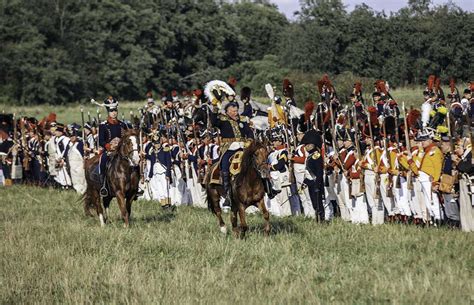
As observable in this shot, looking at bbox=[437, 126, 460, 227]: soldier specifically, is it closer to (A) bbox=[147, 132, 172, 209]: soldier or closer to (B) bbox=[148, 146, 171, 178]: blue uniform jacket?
(A) bbox=[147, 132, 172, 209]: soldier

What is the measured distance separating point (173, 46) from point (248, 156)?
243ft

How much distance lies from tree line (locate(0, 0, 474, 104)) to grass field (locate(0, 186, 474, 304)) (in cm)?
2347

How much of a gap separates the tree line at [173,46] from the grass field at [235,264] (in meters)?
23.5

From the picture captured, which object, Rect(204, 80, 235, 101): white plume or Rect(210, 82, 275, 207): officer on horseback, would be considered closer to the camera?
Rect(210, 82, 275, 207): officer on horseback

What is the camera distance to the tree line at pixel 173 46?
44.8 m

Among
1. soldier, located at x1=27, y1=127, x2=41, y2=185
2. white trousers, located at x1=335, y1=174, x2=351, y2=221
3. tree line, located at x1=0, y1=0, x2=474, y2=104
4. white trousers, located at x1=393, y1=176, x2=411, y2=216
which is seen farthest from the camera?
tree line, located at x1=0, y1=0, x2=474, y2=104

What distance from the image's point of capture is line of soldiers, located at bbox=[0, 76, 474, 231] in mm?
16297

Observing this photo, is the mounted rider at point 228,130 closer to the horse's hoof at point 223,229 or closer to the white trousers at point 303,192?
the horse's hoof at point 223,229

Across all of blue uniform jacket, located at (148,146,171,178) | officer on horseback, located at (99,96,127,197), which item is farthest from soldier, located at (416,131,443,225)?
blue uniform jacket, located at (148,146,171,178)

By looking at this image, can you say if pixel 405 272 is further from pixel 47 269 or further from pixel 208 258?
pixel 47 269

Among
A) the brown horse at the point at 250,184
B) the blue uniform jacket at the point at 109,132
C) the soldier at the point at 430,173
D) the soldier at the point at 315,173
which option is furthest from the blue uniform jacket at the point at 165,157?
the soldier at the point at 430,173

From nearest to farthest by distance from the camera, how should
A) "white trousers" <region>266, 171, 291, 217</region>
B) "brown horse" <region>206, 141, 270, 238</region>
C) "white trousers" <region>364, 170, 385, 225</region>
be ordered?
"brown horse" <region>206, 141, 270, 238</region> < "white trousers" <region>364, 170, 385, 225</region> < "white trousers" <region>266, 171, 291, 217</region>

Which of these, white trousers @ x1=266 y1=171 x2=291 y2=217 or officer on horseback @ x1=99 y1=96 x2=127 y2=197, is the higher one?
officer on horseback @ x1=99 y1=96 x2=127 y2=197

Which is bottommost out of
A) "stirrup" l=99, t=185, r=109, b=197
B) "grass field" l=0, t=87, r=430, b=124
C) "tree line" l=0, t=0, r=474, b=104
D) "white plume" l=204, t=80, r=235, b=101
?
"stirrup" l=99, t=185, r=109, b=197
